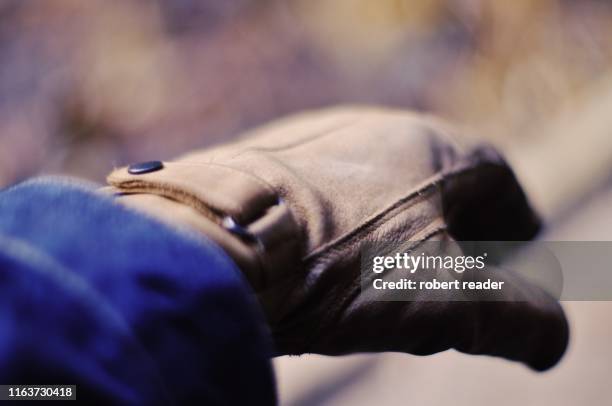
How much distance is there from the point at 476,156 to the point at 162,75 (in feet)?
3.19

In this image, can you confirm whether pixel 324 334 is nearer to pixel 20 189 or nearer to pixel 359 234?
pixel 359 234

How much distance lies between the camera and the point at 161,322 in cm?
28

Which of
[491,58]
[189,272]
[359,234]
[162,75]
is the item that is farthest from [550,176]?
[189,272]

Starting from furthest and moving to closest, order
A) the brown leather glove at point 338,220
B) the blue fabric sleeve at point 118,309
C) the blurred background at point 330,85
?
the blurred background at point 330,85 < the brown leather glove at point 338,220 < the blue fabric sleeve at point 118,309

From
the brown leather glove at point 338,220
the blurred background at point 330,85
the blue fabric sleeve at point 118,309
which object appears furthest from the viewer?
the blurred background at point 330,85

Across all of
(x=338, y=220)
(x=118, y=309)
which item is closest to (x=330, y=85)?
(x=338, y=220)

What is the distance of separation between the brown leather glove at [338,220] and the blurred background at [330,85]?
1.74 feet

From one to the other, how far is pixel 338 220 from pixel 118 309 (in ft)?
0.63

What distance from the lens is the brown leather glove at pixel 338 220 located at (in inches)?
14.9

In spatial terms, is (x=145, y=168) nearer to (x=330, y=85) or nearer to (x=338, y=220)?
(x=338, y=220)

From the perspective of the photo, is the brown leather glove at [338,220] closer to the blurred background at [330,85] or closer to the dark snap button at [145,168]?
the dark snap button at [145,168]

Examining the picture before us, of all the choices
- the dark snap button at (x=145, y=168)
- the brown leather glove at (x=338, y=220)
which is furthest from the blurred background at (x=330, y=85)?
the dark snap button at (x=145, y=168)

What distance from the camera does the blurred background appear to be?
42.3 inches

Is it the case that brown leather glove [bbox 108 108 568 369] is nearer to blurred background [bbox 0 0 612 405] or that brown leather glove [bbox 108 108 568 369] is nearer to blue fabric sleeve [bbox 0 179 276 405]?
blue fabric sleeve [bbox 0 179 276 405]
